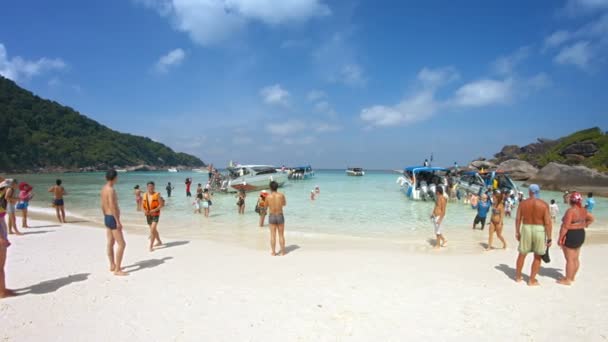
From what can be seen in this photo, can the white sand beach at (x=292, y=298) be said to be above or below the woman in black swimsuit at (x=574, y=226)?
below

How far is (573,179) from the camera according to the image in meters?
30.5

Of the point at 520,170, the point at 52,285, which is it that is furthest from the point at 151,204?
the point at 520,170

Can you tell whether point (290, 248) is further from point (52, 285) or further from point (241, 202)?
point (241, 202)

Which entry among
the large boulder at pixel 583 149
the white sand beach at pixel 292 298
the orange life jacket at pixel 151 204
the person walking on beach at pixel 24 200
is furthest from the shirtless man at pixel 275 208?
the large boulder at pixel 583 149

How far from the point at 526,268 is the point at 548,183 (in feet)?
113

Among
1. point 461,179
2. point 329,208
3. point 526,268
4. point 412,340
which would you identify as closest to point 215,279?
point 412,340

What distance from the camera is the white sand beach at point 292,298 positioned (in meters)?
3.50

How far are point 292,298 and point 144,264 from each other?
3403 millimetres

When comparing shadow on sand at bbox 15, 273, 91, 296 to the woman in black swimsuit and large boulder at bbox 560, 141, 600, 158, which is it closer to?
the woman in black swimsuit

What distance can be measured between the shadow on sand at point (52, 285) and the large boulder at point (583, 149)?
5581cm

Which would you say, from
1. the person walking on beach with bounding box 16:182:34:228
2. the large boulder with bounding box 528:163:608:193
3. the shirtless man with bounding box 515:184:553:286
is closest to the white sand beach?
the shirtless man with bounding box 515:184:553:286

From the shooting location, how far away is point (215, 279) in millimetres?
5141

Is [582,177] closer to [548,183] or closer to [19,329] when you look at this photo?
[548,183]

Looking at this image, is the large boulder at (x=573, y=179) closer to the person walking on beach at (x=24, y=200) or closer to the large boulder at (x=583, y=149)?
the large boulder at (x=583, y=149)
